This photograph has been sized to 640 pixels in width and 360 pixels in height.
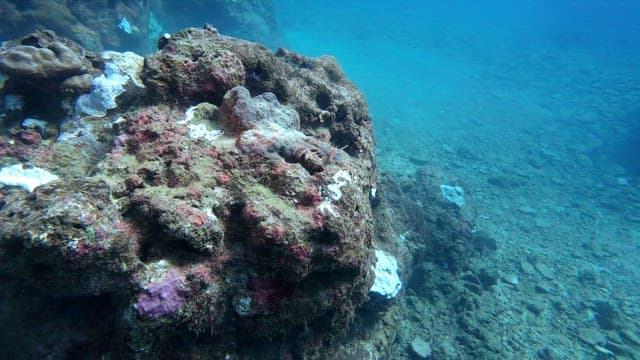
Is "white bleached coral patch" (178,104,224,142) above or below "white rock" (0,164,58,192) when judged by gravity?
above

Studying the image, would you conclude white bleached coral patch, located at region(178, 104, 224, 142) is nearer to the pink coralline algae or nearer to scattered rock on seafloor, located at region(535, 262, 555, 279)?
the pink coralline algae

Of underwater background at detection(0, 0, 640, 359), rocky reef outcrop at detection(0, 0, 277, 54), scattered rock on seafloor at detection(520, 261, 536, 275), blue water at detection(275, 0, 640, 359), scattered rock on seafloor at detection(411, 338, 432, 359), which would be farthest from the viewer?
rocky reef outcrop at detection(0, 0, 277, 54)

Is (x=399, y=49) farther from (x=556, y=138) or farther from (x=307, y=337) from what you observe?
(x=307, y=337)

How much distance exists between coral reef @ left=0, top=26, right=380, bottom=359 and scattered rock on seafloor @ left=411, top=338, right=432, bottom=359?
4.07 metres

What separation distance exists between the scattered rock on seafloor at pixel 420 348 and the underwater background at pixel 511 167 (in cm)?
3

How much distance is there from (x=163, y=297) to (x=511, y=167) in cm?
1801

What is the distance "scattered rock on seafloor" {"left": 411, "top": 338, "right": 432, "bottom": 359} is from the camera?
23.0 feet

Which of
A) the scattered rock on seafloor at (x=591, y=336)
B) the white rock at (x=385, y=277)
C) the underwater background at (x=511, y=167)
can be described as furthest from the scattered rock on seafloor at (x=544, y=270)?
the white rock at (x=385, y=277)

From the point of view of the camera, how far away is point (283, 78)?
4.68 meters

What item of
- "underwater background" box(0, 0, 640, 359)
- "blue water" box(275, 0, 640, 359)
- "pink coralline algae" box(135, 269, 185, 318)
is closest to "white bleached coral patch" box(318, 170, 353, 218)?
"pink coralline algae" box(135, 269, 185, 318)

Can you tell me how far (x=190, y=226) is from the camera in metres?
2.46

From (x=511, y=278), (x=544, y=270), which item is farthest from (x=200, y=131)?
(x=544, y=270)

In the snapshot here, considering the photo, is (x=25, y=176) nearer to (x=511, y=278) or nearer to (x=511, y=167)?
(x=511, y=278)

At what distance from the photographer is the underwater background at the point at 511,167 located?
8391 millimetres
